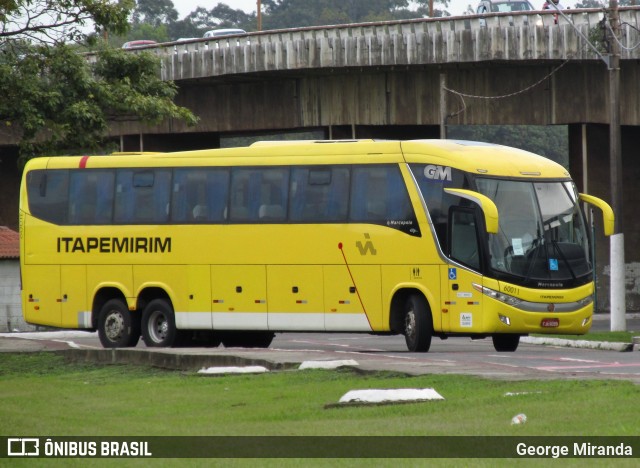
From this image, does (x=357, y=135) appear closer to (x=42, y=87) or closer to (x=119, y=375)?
(x=42, y=87)

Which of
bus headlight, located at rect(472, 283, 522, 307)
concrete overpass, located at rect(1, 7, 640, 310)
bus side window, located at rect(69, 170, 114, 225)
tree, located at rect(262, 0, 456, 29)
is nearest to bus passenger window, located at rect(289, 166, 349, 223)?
bus headlight, located at rect(472, 283, 522, 307)

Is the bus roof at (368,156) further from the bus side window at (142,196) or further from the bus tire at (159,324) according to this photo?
the bus tire at (159,324)

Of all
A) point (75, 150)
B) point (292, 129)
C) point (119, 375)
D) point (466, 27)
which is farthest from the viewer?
point (292, 129)

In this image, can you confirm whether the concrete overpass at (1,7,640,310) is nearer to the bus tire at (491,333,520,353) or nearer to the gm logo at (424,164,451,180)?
the bus tire at (491,333,520,353)

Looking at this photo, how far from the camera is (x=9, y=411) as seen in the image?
1650 cm

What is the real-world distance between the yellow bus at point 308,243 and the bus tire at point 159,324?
0.03 metres

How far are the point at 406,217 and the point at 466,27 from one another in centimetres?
1932

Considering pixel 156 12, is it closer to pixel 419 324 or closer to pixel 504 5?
pixel 504 5

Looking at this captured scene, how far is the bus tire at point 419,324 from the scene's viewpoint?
25.5 metres

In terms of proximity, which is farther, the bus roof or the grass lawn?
the bus roof

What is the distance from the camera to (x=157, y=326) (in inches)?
1139

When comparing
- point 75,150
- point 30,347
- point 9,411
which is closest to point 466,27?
point 75,150

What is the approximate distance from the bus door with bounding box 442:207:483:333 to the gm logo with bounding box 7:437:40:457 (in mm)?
13085

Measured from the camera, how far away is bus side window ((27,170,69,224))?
29703 mm
